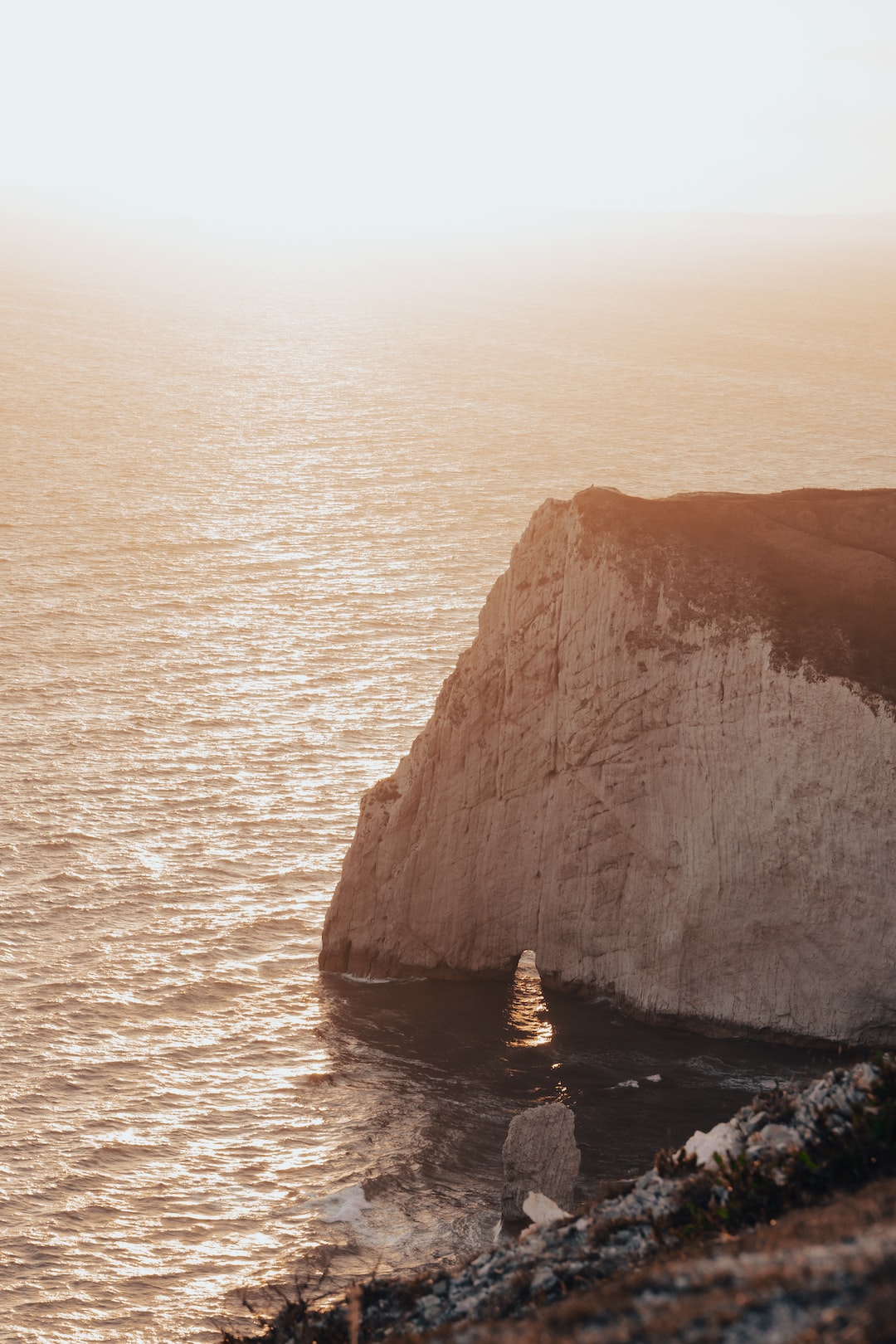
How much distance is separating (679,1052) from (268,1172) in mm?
6558

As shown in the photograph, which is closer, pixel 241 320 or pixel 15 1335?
pixel 15 1335

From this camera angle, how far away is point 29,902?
2812cm

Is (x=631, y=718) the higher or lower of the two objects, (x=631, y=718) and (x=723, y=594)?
the lower

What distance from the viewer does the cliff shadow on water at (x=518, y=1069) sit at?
66.1 ft

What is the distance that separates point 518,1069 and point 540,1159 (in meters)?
3.91

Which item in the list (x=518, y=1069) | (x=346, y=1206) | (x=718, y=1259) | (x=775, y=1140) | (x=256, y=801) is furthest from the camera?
(x=256, y=801)

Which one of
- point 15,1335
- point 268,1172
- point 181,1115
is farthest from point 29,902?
point 15,1335

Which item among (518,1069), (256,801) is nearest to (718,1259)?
(518,1069)

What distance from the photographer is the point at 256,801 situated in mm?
33594

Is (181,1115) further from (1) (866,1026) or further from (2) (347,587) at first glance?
(2) (347,587)

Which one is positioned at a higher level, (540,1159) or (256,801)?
(256,801)

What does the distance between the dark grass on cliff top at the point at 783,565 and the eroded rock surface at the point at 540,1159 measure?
809 cm

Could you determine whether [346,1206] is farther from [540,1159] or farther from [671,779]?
[671,779]

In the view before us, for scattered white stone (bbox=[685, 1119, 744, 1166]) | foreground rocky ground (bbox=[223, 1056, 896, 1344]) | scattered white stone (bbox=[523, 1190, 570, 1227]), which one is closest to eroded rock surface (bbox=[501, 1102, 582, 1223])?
scattered white stone (bbox=[523, 1190, 570, 1227])
